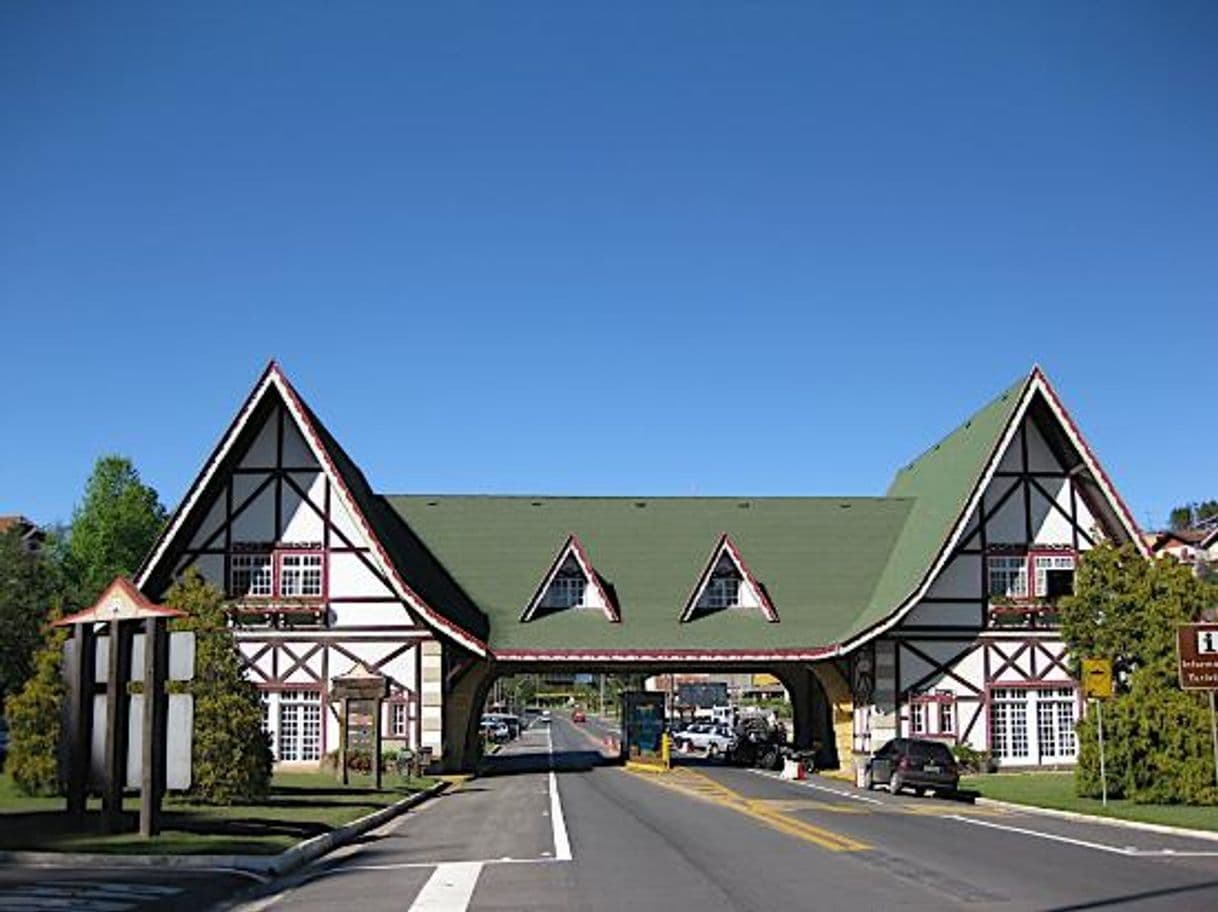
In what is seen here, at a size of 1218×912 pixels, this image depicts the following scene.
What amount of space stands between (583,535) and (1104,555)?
72.3 feet

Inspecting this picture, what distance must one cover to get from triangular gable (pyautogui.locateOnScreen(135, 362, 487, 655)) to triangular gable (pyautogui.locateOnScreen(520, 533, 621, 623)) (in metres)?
5.60

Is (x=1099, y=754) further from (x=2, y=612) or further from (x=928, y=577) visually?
(x=2, y=612)

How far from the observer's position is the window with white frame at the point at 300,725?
142 ft

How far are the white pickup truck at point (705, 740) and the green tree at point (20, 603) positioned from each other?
3155 cm

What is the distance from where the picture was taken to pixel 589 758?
6241 cm

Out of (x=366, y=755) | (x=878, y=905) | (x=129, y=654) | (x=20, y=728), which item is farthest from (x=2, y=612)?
(x=878, y=905)

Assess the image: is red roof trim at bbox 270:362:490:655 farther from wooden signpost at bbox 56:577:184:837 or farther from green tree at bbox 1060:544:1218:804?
wooden signpost at bbox 56:577:184:837

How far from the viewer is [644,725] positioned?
5347 centimetres

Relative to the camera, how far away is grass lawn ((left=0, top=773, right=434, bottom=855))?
18766 mm

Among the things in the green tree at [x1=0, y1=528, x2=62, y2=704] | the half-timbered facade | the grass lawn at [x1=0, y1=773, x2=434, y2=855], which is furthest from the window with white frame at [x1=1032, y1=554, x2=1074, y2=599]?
the green tree at [x1=0, y1=528, x2=62, y2=704]

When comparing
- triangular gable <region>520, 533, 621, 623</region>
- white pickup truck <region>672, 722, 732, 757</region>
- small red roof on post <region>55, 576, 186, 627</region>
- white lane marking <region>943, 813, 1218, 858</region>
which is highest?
triangular gable <region>520, 533, 621, 623</region>

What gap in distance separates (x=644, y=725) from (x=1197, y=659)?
27525mm

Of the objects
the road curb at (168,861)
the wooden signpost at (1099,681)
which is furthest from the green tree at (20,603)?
the road curb at (168,861)

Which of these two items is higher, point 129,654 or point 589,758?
point 129,654
